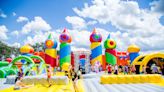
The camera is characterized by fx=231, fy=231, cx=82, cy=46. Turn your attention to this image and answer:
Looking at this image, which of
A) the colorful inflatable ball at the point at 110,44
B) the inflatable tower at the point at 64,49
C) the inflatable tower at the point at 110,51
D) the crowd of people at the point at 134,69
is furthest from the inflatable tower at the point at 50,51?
the crowd of people at the point at 134,69

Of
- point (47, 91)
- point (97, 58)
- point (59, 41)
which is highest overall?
point (59, 41)

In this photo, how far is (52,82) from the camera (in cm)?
1229

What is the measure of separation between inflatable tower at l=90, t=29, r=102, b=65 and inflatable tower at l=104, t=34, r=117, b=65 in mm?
1078

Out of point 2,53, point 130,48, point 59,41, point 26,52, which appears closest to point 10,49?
point 2,53

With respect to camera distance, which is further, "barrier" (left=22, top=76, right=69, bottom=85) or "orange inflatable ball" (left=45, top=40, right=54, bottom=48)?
"orange inflatable ball" (left=45, top=40, right=54, bottom=48)

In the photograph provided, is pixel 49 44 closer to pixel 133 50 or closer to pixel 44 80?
pixel 133 50

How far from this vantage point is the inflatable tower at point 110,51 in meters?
25.1

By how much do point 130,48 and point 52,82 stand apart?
14.7m

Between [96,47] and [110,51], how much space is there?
1831mm

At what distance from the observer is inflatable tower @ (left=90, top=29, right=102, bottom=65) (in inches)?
958

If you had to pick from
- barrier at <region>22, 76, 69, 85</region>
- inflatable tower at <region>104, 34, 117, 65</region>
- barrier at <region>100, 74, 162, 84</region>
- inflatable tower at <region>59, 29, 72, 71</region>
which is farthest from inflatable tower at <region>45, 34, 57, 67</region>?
barrier at <region>100, 74, 162, 84</region>

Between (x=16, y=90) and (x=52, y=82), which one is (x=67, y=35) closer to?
(x=52, y=82)

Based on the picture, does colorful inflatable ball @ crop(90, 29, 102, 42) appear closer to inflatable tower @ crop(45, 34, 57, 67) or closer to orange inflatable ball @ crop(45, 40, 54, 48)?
inflatable tower @ crop(45, 34, 57, 67)

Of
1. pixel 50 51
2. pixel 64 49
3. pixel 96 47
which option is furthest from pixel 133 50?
pixel 50 51
